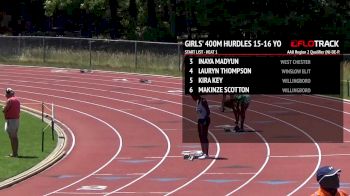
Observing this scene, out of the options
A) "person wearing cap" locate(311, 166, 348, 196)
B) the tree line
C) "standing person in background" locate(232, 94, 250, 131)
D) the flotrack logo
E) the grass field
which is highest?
the tree line

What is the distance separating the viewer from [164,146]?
82.4 ft

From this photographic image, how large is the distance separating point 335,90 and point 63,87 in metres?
11.7

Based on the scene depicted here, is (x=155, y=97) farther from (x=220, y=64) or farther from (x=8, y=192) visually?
(x=8, y=192)

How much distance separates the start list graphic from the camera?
80.1ft

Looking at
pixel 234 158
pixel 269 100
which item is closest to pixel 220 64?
pixel 234 158

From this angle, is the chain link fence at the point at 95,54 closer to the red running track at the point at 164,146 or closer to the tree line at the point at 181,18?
the red running track at the point at 164,146

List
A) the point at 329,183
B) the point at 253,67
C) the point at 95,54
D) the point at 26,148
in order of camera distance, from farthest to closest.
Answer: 1. the point at 95,54
2. the point at 253,67
3. the point at 26,148
4. the point at 329,183

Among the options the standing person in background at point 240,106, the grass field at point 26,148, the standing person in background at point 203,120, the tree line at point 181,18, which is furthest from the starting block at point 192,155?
the tree line at point 181,18

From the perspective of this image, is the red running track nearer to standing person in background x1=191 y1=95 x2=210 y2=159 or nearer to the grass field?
standing person in background x1=191 y1=95 x2=210 y2=159
